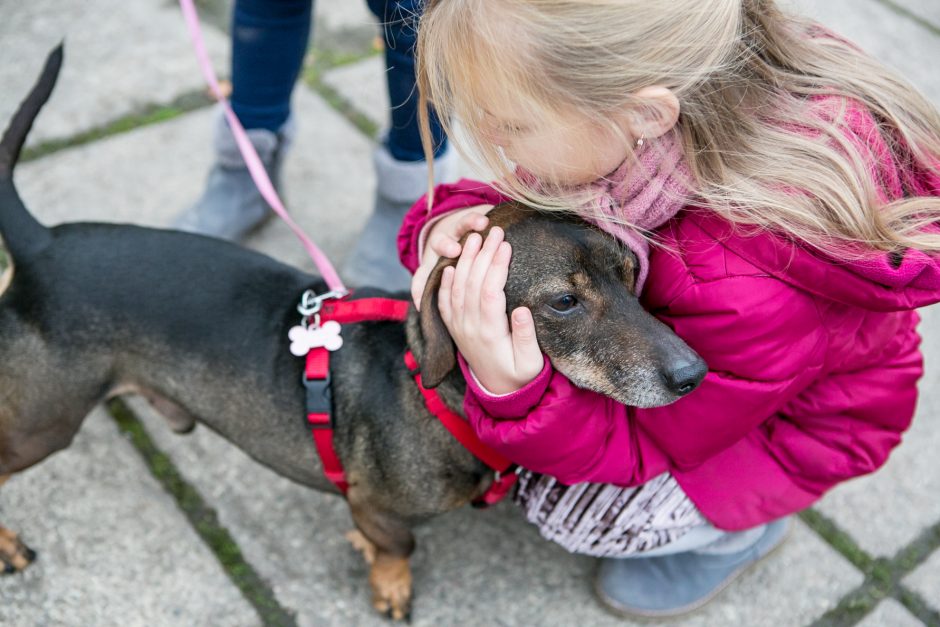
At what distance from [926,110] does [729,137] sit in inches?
27.4

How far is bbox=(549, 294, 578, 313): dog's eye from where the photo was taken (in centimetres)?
237

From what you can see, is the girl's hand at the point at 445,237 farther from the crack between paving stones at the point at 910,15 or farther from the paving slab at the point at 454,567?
the crack between paving stones at the point at 910,15

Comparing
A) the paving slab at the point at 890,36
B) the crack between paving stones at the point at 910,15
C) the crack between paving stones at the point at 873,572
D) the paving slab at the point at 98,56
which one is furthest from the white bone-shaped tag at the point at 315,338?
the crack between paving stones at the point at 910,15

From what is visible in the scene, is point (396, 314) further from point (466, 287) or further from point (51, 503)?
point (51, 503)

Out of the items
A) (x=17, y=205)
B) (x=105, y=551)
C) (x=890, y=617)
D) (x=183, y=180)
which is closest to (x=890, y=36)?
(x=890, y=617)

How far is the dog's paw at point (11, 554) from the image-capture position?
304 centimetres

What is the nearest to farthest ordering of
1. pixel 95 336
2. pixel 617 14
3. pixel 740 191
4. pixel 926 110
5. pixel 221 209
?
pixel 617 14, pixel 740 191, pixel 926 110, pixel 95 336, pixel 221 209

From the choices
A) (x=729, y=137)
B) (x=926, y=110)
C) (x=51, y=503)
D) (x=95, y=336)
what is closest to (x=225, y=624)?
(x=51, y=503)

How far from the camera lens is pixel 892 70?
2637 millimetres

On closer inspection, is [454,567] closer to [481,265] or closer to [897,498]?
[481,265]

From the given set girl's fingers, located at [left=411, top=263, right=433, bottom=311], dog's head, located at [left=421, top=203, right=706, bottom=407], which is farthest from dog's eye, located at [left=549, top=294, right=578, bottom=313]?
girl's fingers, located at [left=411, top=263, right=433, bottom=311]

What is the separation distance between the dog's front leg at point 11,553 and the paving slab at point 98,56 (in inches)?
93.3

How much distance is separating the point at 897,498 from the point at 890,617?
57 cm

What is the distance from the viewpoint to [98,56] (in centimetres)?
517
